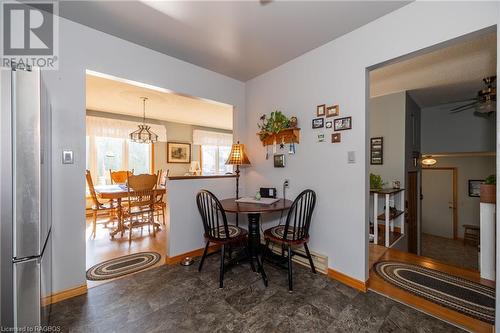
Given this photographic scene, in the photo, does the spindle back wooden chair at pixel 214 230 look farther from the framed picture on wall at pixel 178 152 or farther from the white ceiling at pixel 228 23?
the framed picture on wall at pixel 178 152

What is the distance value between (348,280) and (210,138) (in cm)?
567

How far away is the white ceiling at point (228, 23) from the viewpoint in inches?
67.3

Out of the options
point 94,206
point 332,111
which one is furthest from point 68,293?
point 332,111

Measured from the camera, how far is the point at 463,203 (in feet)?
17.0

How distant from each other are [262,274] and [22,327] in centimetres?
167

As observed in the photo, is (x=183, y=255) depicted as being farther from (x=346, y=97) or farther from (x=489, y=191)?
(x=489, y=191)

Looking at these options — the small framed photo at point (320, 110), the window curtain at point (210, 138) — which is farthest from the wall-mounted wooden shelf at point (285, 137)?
the window curtain at point (210, 138)

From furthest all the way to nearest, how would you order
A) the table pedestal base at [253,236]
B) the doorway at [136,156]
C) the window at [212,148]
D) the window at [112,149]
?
1. the window at [212,148]
2. the window at [112,149]
3. the doorway at [136,156]
4. the table pedestal base at [253,236]

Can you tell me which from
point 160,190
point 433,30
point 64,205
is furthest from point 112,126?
point 433,30

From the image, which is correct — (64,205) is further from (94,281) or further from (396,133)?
(396,133)

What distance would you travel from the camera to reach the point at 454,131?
430 centimetres

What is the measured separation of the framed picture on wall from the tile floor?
4.22m

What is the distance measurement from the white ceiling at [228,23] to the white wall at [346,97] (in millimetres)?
150

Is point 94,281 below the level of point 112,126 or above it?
below
